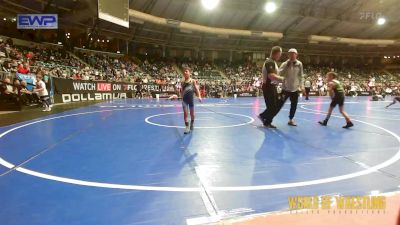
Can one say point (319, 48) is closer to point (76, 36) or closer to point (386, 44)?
point (386, 44)

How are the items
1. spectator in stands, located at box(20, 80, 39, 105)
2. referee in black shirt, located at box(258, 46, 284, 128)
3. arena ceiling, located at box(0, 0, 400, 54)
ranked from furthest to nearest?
arena ceiling, located at box(0, 0, 400, 54) < spectator in stands, located at box(20, 80, 39, 105) < referee in black shirt, located at box(258, 46, 284, 128)

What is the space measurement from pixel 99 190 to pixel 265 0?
33672mm

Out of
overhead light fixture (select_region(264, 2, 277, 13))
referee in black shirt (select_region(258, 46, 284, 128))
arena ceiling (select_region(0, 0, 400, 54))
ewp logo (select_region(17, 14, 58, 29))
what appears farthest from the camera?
overhead light fixture (select_region(264, 2, 277, 13))

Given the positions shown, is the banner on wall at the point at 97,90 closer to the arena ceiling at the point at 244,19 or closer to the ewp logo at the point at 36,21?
the ewp logo at the point at 36,21

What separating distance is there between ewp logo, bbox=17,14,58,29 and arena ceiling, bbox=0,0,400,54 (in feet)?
20.2

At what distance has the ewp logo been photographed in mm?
18281

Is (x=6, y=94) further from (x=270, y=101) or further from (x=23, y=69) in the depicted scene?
(x=270, y=101)

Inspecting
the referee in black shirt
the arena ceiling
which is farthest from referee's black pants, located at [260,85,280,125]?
the arena ceiling

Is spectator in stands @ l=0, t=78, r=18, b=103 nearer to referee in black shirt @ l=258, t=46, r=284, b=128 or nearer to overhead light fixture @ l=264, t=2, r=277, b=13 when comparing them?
referee in black shirt @ l=258, t=46, r=284, b=128

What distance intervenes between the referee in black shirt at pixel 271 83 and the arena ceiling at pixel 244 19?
2163cm

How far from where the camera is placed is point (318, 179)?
11.4 feet

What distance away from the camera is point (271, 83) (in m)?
7.48

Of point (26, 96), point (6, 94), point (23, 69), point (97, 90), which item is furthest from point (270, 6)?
point (6, 94)

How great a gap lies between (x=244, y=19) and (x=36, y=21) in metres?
24.5
